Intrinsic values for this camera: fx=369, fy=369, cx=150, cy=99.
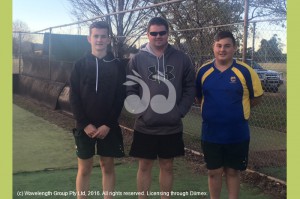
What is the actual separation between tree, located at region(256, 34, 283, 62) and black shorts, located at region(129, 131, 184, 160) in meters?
1.93

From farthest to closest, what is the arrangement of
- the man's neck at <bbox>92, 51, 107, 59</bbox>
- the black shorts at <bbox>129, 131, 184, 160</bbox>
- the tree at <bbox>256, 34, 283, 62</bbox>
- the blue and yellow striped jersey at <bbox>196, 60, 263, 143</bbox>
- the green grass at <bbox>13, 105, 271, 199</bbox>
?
the tree at <bbox>256, 34, 283, 62</bbox> → the green grass at <bbox>13, 105, 271, 199</bbox> → the man's neck at <bbox>92, 51, 107, 59</bbox> → the black shorts at <bbox>129, 131, 184, 160</bbox> → the blue and yellow striped jersey at <bbox>196, 60, 263, 143</bbox>

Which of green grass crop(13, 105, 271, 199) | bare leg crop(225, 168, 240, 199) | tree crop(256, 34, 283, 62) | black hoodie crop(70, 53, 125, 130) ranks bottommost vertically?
green grass crop(13, 105, 271, 199)

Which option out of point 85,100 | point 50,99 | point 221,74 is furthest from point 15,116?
point 221,74

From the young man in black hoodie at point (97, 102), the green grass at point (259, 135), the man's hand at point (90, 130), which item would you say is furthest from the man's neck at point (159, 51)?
the green grass at point (259, 135)

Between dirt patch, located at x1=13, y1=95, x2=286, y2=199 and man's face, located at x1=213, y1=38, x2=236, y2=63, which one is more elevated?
man's face, located at x1=213, y1=38, x2=236, y2=63

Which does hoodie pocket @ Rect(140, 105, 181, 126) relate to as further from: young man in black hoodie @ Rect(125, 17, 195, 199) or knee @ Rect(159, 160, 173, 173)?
knee @ Rect(159, 160, 173, 173)

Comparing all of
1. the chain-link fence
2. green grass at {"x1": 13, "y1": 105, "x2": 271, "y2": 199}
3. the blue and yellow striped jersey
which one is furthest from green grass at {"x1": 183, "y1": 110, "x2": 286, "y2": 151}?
the blue and yellow striped jersey

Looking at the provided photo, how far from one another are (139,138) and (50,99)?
645cm

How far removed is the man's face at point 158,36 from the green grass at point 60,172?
1496 millimetres

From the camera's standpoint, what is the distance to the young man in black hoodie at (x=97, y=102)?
315cm

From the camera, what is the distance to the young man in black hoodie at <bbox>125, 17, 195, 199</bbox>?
310 cm

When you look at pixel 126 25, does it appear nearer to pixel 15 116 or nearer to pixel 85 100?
pixel 15 116

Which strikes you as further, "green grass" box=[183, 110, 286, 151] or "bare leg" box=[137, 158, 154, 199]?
"green grass" box=[183, 110, 286, 151]

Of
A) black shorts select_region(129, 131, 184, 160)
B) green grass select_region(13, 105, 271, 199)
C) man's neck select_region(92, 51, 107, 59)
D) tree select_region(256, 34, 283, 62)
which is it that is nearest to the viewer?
black shorts select_region(129, 131, 184, 160)
